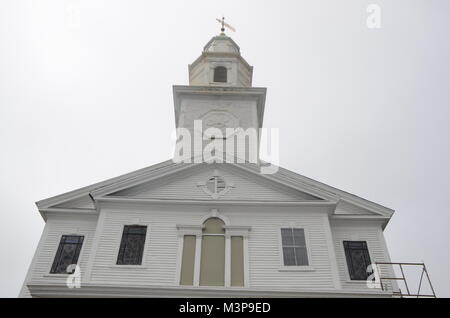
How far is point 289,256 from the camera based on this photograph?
45.9 ft

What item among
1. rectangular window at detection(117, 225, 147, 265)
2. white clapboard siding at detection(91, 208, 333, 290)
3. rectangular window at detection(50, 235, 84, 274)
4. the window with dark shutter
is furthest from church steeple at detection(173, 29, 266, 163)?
rectangular window at detection(50, 235, 84, 274)

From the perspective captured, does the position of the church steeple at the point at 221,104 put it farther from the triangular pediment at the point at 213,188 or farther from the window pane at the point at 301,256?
the window pane at the point at 301,256

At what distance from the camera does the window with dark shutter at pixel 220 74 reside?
89.0ft

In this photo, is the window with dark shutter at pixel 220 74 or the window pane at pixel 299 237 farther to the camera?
the window with dark shutter at pixel 220 74

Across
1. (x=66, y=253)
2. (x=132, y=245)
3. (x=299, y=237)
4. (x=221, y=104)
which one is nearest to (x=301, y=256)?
(x=299, y=237)

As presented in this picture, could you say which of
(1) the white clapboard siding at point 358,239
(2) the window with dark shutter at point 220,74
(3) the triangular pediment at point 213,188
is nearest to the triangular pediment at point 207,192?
(3) the triangular pediment at point 213,188

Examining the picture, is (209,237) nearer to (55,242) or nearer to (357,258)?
(357,258)

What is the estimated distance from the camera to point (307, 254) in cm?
1402

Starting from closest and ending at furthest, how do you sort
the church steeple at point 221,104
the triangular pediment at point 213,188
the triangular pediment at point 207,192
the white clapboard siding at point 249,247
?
the white clapboard siding at point 249,247 < the triangular pediment at point 207,192 < the triangular pediment at point 213,188 < the church steeple at point 221,104

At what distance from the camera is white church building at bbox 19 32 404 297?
13234mm

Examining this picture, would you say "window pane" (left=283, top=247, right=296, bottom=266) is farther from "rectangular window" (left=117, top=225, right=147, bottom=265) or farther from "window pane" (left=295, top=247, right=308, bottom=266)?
"rectangular window" (left=117, top=225, right=147, bottom=265)

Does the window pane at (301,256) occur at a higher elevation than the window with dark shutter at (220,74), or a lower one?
lower

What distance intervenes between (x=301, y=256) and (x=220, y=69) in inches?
646
